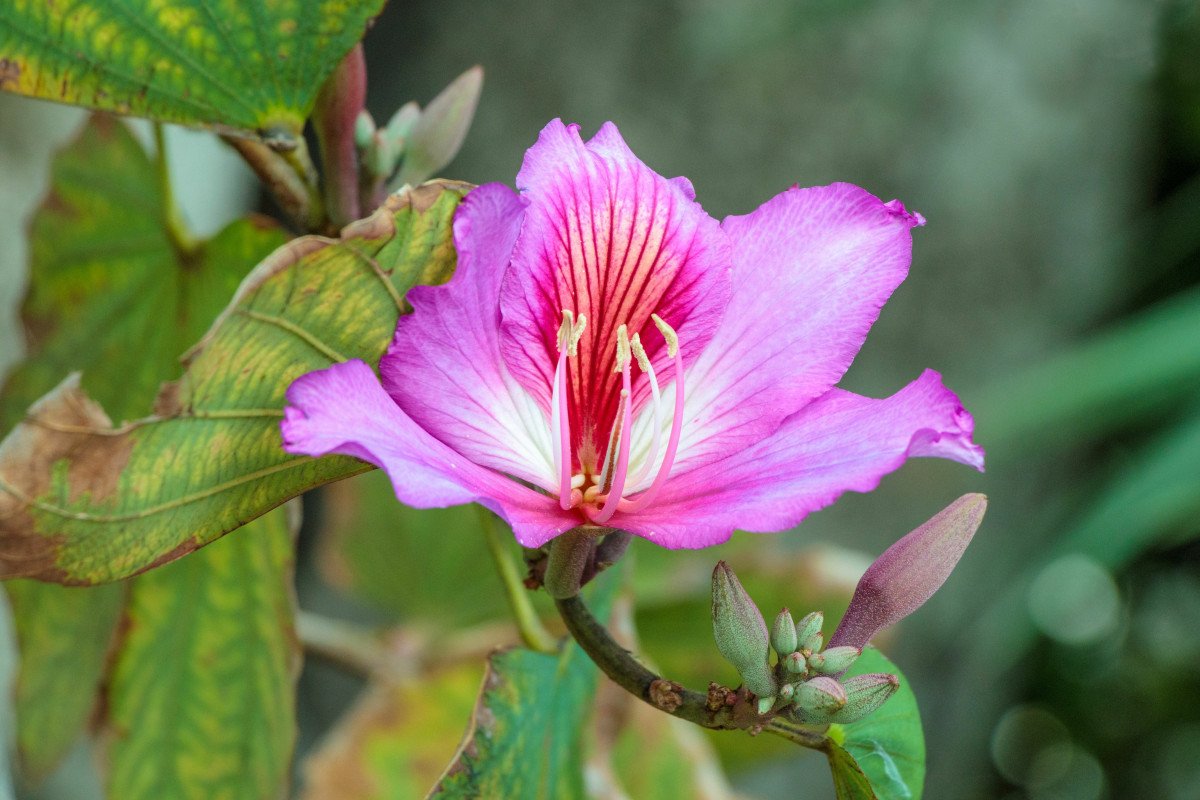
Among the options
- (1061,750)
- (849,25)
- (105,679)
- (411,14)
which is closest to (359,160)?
(105,679)

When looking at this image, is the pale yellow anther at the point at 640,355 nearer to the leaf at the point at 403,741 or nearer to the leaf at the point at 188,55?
the leaf at the point at 188,55

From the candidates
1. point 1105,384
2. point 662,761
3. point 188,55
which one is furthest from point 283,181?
point 1105,384

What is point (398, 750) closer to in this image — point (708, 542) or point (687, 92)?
point (708, 542)

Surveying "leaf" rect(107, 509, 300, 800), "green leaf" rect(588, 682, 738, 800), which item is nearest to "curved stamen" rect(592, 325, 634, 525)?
"leaf" rect(107, 509, 300, 800)

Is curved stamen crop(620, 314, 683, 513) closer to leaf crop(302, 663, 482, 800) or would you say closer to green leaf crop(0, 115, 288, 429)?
green leaf crop(0, 115, 288, 429)

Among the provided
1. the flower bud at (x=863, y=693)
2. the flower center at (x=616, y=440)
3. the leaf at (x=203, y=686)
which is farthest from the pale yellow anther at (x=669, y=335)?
the leaf at (x=203, y=686)

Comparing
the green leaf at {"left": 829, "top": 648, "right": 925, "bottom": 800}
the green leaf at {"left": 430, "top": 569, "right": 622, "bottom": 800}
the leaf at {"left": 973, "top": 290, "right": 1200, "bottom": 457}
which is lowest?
the leaf at {"left": 973, "top": 290, "right": 1200, "bottom": 457}

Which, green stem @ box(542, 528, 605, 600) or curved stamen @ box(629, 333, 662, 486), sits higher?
curved stamen @ box(629, 333, 662, 486)
